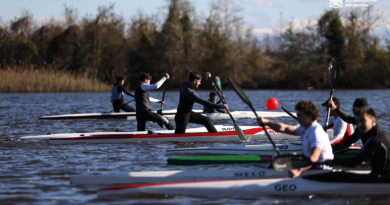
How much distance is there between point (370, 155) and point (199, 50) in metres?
47.7

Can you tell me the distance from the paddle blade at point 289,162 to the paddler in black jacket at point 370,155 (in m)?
0.20

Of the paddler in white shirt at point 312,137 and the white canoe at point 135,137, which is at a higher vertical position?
the paddler in white shirt at point 312,137

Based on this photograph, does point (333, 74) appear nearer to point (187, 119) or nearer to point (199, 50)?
point (187, 119)

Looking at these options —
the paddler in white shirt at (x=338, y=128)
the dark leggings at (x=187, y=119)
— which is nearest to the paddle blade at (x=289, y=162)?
the paddler in white shirt at (x=338, y=128)

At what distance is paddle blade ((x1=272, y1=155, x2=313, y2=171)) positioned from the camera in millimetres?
5457

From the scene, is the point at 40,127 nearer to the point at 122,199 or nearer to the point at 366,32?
the point at 122,199

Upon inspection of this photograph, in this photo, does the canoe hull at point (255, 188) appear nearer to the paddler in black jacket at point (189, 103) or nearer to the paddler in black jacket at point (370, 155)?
the paddler in black jacket at point (370, 155)

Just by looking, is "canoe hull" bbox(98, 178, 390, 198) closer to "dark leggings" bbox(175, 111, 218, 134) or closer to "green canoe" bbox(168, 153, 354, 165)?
"green canoe" bbox(168, 153, 354, 165)

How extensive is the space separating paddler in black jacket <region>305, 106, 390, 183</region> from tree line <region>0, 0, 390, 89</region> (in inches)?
1695

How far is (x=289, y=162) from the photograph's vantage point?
5.51 meters

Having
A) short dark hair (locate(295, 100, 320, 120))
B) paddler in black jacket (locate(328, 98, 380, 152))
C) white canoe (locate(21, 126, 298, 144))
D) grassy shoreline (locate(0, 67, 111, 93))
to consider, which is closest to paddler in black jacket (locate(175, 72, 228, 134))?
white canoe (locate(21, 126, 298, 144))

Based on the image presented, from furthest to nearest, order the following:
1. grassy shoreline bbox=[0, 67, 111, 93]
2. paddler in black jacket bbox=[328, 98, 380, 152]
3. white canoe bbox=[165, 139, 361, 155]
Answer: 1. grassy shoreline bbox=[0, 67, 111, 93]
2. white canoe bbox=[165, 139, 361, 155]
3. paddler in black jacket bbox=[328, 98, 380, 152]

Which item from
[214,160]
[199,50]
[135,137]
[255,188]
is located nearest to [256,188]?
[255,188]

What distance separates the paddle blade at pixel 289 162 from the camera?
546 cm
